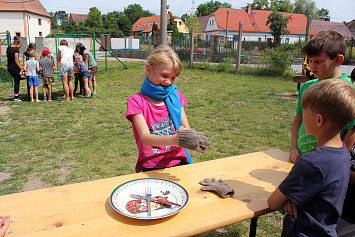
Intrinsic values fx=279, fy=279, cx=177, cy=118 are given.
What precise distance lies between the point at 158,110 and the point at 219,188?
2.41ft

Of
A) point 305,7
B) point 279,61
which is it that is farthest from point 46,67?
point 305,7

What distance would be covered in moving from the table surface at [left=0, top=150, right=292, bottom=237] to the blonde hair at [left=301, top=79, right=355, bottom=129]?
57cm

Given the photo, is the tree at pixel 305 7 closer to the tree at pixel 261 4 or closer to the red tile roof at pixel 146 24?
the tree at pixel 261 4

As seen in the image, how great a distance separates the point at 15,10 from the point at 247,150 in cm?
4754

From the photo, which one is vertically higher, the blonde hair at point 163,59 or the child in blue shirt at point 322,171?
the blonde hair at point 163,59

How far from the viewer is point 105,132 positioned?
5562 mm

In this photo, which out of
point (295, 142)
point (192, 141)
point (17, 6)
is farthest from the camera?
point (17, 6)

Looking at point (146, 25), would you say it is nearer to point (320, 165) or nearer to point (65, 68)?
point (65, 68)

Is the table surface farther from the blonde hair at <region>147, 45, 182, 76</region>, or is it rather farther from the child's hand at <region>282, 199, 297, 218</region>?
the blonde hair at <region>147, 45, 182, 76</region>

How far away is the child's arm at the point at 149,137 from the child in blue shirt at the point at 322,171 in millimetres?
619

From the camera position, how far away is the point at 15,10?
4138cm

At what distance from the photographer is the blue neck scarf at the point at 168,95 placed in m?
→ 1.95

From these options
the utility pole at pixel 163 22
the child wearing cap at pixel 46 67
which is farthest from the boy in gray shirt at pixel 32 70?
the utility pole at pixel 163 22

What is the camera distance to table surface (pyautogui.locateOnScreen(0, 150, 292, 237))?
1221 millimetres
